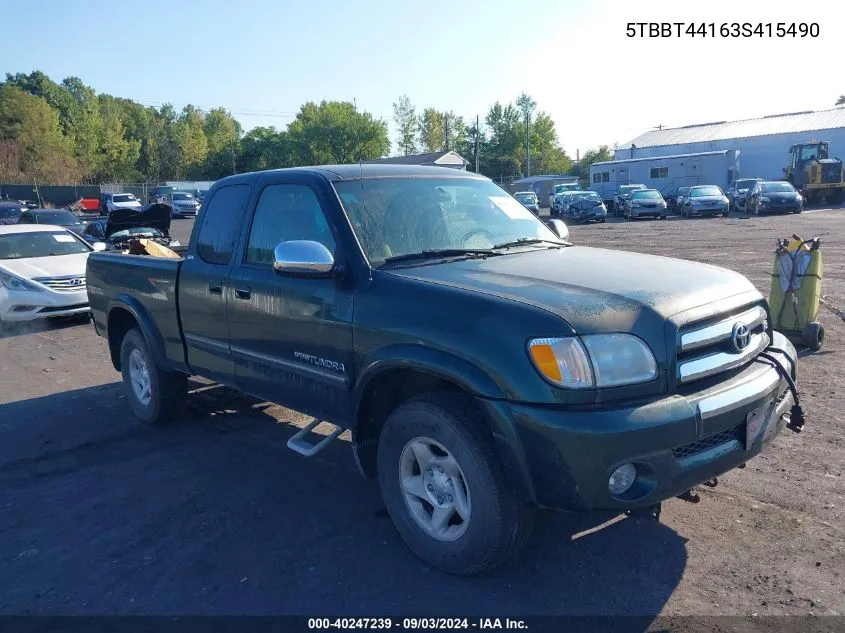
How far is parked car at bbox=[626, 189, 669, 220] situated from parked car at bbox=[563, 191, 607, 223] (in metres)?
1.36

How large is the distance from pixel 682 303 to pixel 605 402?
0.65 meters

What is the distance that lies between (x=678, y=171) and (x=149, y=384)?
1685 inches

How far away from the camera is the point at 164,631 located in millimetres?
3078

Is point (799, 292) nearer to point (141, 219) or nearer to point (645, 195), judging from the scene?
point (141, 219)

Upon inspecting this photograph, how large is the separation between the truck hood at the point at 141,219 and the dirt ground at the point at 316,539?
8601 millimetres

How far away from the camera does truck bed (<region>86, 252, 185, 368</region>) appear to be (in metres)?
5.36

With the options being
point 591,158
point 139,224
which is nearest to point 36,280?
point 139,224

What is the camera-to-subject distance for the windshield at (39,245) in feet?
37.3

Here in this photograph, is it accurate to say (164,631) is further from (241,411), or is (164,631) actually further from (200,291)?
(241,411)

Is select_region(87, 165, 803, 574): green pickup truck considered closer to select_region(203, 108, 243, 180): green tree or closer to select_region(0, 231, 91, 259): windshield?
select_region(0, 231, 91, 259): windshield

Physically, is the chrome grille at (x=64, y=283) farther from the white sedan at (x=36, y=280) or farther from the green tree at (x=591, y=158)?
the green tree at (x=591, y=158)

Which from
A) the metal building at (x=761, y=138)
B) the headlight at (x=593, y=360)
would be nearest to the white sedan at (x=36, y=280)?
the headlight at (x=593, y=360)

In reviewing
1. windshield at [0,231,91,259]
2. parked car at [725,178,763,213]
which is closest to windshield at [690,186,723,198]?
parked car at [725,178,763,213]

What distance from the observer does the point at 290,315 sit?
4.12 metres
